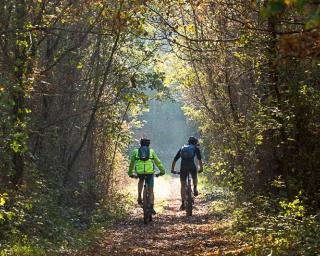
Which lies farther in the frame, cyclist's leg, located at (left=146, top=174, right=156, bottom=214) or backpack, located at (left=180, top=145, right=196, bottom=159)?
backpack, located at (left=180, top=145, right=196, bottom=159)

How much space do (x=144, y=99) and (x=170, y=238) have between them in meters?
4.74

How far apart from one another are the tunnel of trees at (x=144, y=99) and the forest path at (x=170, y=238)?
502 mm

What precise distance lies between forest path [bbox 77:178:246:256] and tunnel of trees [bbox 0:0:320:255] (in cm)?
50

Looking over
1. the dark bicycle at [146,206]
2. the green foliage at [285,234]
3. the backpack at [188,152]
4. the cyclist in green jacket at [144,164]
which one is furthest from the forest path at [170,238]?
the backpack at [188,152]

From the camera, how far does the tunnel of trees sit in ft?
27.4

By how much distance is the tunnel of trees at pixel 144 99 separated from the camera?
836 cm

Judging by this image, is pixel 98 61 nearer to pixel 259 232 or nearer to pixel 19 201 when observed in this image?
pixel 19 201

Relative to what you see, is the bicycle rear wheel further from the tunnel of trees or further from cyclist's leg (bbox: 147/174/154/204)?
the tunnel of trees

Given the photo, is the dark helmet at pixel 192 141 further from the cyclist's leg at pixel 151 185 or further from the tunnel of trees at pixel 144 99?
the cyclist's leg at pixel 151 185

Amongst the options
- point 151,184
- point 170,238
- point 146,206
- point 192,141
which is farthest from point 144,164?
point 170,238

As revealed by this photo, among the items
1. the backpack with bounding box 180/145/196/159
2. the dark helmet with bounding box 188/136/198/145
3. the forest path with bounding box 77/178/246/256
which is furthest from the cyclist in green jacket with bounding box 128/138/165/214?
the dark helmet with bounding box 188/136/198/145

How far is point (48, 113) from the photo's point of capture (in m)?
13.4

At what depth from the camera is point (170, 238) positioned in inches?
412

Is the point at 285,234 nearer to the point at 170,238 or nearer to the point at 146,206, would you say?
the point at 170,238
